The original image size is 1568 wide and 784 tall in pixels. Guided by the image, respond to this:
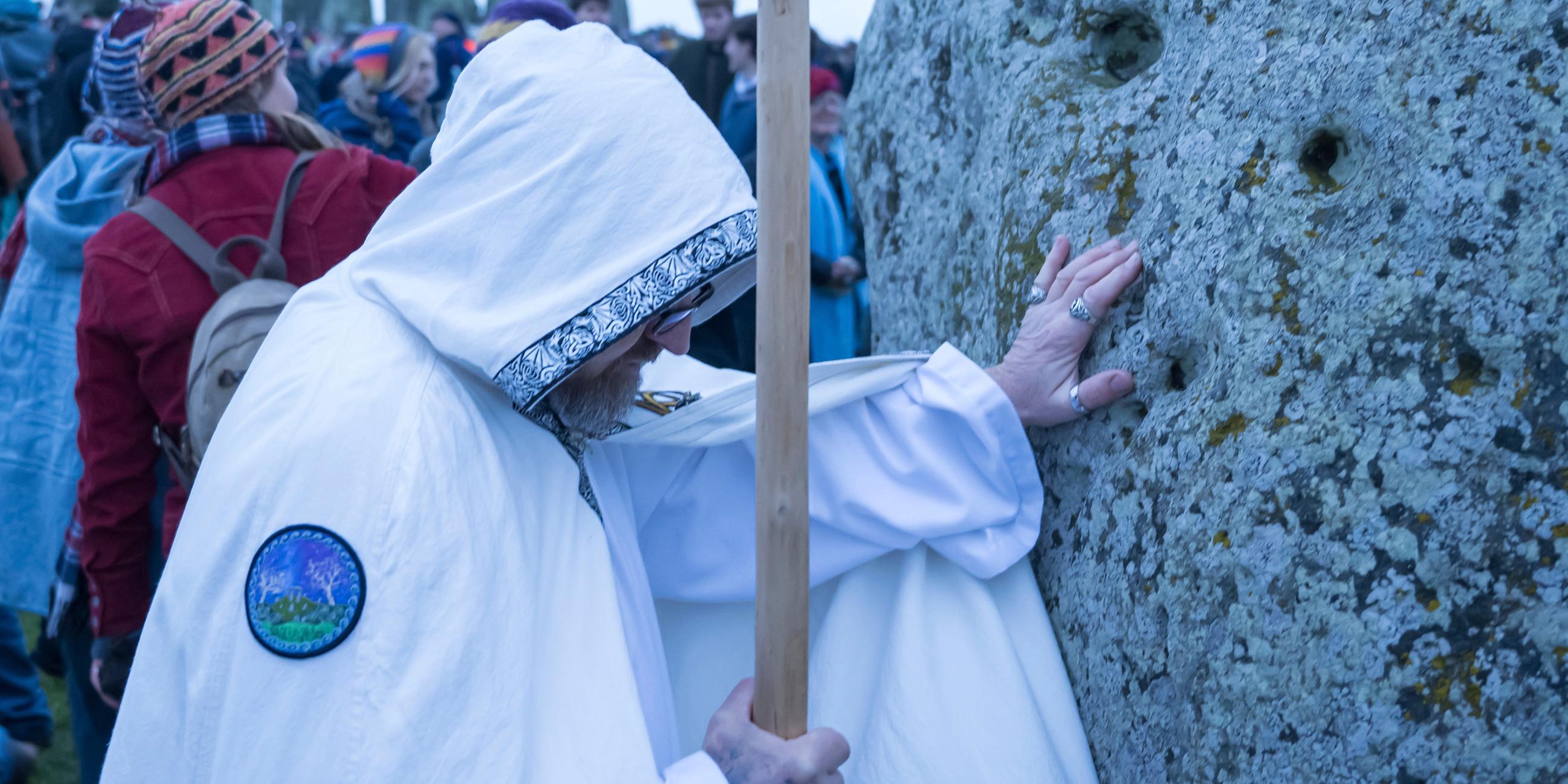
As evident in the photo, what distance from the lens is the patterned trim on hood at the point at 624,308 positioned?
148 cm

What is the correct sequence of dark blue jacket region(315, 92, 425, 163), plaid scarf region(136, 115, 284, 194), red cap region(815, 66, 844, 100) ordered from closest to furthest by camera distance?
1. plaid scarf region(136, 115, 284, 194)
2. dark blue jacket region(315, 92, 425, 163)
3. red cap region(815, 66, 844, 100)

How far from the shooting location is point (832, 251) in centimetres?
505

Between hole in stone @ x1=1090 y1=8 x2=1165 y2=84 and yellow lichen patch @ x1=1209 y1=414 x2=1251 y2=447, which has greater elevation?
hole in stone @ x1=1090 y1=8 x2=1165 y2=84

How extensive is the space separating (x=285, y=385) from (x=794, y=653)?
0.72 m

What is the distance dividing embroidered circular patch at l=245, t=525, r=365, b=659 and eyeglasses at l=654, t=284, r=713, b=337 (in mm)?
492

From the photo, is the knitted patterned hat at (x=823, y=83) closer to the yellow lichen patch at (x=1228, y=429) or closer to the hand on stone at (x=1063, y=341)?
the hand on stone at (x=1063, y=341)

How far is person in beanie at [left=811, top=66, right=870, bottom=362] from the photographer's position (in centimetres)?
500

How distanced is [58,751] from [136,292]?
245 centimetres

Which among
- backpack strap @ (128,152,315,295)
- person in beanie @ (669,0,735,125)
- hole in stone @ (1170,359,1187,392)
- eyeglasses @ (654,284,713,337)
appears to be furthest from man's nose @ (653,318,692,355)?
person in beanie @ (669,0,735,125)

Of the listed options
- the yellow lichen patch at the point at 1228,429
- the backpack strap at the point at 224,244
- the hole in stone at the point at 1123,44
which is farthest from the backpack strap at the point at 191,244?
the yellow lichen patch at the point at 1228,429

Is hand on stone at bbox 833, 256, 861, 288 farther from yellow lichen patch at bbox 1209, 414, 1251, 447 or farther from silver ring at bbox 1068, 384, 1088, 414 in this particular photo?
yellow lichen patch at bbox 1209, 414, 1251, 447

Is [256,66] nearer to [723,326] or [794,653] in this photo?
[723,326]

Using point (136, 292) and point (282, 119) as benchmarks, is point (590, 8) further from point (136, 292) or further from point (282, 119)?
point (136, 292)

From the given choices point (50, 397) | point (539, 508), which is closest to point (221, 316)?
point (539, 508)
